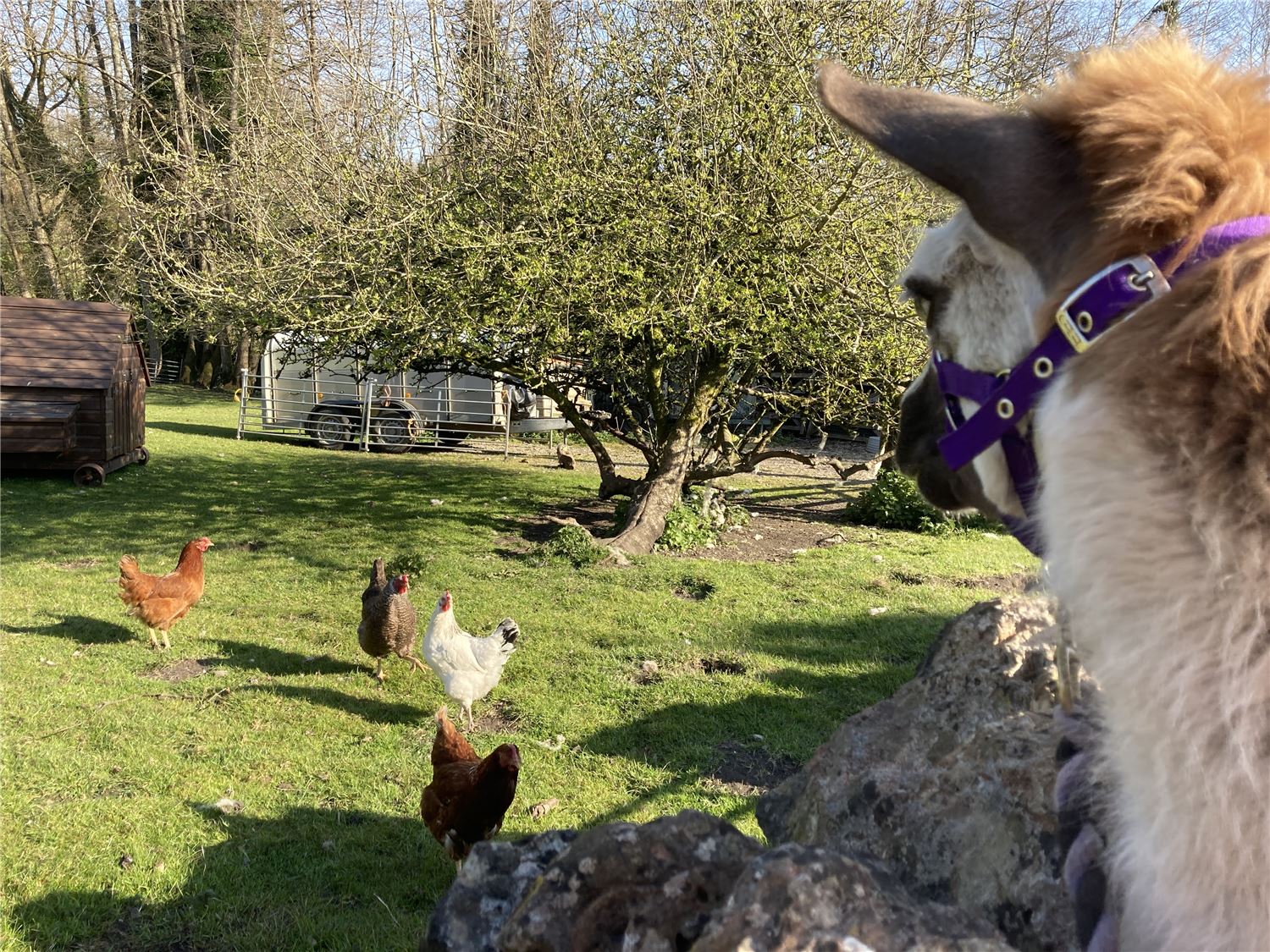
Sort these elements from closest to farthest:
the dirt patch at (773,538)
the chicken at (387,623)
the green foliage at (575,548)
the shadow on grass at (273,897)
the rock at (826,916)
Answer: the rock at (826,916) < the shadow on grass at (273,897) < the chicken at (387,623) < the green foliage at (575,548) < the dirt patch at (773,538)

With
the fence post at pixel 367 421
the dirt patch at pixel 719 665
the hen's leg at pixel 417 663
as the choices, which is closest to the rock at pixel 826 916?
the dirt patch at pixel 719 665

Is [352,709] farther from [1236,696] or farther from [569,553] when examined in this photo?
[1236,696]

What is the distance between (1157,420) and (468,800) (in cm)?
380

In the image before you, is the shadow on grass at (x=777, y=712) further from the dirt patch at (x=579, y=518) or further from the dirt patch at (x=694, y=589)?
the dirt patch at (x=579, y=518)

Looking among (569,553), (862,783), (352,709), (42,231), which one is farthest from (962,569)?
(42,231)

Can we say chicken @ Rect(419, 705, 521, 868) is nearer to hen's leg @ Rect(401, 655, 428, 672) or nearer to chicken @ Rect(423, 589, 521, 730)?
chicken @ Rect(423, 589, 521, 730)

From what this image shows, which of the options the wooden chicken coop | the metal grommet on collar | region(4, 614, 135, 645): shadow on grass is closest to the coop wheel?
the wooden chicken coop

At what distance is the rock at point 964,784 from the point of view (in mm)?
2188

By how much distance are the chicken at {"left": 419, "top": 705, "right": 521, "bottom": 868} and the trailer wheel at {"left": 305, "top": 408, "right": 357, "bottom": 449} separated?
680 inches

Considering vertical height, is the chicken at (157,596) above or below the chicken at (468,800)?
above

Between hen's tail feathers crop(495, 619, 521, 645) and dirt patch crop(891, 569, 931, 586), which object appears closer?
hen's tail feathers crop(495, 619, 521, 645)

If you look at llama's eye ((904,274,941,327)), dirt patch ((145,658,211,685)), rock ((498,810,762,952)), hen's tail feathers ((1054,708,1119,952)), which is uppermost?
llama's eye ((904,274,941,327))

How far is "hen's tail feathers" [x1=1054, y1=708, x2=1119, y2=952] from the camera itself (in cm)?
125

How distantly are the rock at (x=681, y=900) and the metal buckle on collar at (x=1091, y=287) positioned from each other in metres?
0.95
